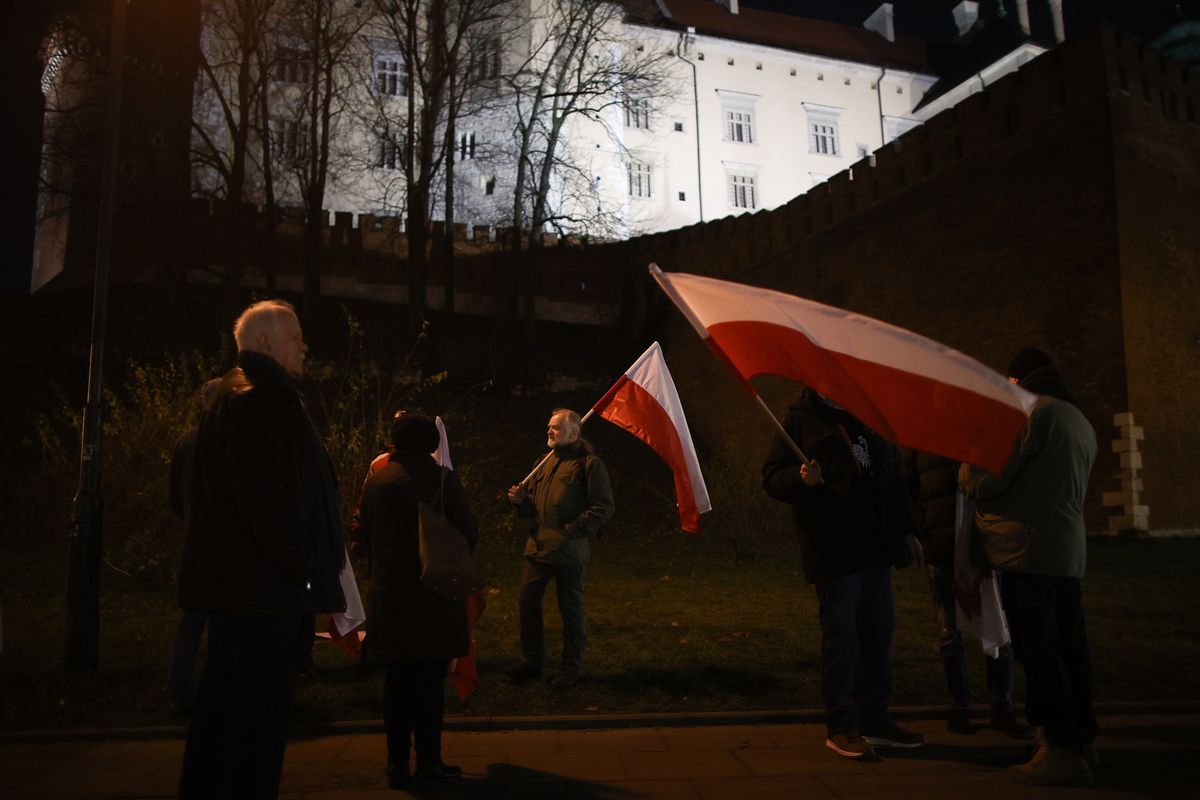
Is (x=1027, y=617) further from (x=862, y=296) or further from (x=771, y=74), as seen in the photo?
(x=771, y=74)

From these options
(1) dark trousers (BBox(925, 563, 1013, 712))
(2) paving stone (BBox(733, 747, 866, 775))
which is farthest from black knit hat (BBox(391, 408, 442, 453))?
(1) dark trousers (BBox(925, 563, 1013, 712))

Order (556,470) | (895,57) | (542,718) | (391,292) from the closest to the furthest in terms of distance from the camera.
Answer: (542,718) → (556,470) → (391,292) → (895,57)

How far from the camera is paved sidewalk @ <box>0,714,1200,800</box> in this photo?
4.38 m

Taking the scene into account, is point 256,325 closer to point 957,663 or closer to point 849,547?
point 849,547

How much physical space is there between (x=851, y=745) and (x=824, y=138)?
158 feet

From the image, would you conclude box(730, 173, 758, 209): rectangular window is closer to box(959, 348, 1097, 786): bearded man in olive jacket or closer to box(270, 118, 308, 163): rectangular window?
box(270, 118, 308, 163): rectangular window

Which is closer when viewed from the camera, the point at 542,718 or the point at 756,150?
the point at 542,718

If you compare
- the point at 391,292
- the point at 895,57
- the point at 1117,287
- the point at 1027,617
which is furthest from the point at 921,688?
the point at 895,57

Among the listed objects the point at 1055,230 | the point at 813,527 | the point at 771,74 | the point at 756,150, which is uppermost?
the point at 771,74

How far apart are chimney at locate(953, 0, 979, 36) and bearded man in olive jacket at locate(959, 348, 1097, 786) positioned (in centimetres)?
5667

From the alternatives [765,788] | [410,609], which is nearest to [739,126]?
[410,609]

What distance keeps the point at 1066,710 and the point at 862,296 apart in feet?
68.2

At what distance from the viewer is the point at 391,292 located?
106ft

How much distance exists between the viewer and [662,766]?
4.85m
